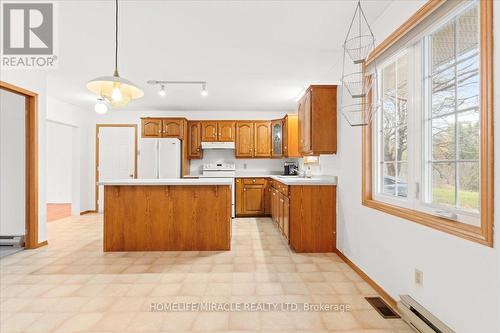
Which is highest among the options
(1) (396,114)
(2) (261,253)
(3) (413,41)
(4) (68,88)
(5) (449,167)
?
(4) (68,88)

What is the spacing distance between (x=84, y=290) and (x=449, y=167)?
3.04 m

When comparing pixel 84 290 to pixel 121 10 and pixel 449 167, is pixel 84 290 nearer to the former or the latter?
pixel 121 10

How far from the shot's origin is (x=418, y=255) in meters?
1.83

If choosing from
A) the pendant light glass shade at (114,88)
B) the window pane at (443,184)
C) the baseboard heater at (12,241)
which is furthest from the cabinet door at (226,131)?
the window pane at (443,184)

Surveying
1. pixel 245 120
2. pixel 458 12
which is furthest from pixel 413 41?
pixel 245 120

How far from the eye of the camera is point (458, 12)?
161 cm

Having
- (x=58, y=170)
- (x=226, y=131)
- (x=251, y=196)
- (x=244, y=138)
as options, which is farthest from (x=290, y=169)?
(x=58, y=170)

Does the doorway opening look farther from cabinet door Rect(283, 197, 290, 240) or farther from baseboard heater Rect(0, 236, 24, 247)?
cabinet door Rect(283, 197, 290, 240)

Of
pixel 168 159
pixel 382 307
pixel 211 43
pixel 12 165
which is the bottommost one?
pixel 382 307

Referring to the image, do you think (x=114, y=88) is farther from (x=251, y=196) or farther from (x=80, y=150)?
(x=80, y=150)

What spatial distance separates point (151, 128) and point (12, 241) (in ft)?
10.0

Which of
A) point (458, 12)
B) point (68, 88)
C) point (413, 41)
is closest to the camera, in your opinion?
point (458, 12)

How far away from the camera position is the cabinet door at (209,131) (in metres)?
5.93

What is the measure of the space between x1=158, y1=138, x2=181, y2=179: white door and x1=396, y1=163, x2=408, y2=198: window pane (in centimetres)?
428
